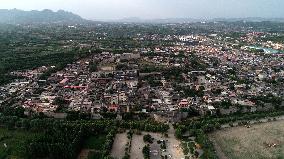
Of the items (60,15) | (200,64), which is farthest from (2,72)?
(60,15)

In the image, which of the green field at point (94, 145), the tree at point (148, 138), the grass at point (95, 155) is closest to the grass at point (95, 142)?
the green field at point (94, 145)

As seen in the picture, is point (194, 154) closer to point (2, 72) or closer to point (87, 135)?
point (87, 135)

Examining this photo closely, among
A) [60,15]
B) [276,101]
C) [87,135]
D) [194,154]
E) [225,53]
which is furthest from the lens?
[60,15]

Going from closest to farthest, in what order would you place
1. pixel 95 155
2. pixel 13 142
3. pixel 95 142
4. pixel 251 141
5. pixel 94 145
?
pixel 95 155 → pixel 94 145 → pixel 13 142 → pixel 95 142 → pixel 251 141

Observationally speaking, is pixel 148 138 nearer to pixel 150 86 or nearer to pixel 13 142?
pixel 13 142

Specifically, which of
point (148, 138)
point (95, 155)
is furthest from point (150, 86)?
point (95, 155)
